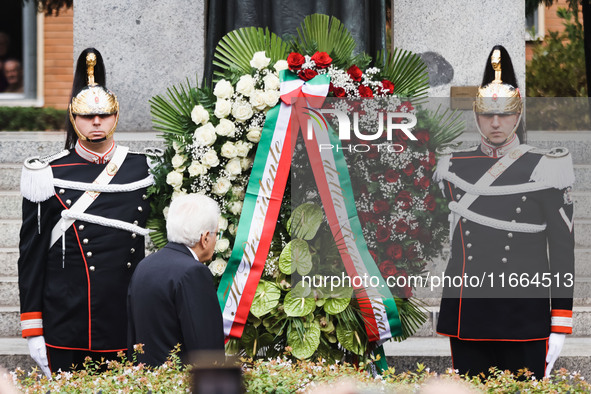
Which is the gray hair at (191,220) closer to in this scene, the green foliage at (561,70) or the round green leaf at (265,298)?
the round green leaf at (265,298)

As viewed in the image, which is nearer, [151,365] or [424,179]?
[151,365]

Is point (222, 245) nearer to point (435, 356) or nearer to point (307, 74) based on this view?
point (307, 74)

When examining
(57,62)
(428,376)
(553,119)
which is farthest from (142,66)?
(57,62)

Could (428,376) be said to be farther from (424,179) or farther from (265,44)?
(265,44)

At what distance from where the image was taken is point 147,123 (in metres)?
6.91

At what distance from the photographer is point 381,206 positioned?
411 centimetres

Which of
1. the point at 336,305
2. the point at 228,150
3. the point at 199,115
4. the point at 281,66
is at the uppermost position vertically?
the point at 281,66

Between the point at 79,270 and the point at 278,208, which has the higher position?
the point at 278,208

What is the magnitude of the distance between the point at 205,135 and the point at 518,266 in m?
1.51

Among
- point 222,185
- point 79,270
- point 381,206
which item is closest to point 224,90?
point 222,185

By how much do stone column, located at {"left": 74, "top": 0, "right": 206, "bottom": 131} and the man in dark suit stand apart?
353 centimetres

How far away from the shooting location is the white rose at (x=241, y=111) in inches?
162

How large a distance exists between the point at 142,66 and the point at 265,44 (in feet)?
8.91

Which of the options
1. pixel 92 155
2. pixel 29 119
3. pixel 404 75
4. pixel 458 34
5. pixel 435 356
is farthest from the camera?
pixel 29 119
